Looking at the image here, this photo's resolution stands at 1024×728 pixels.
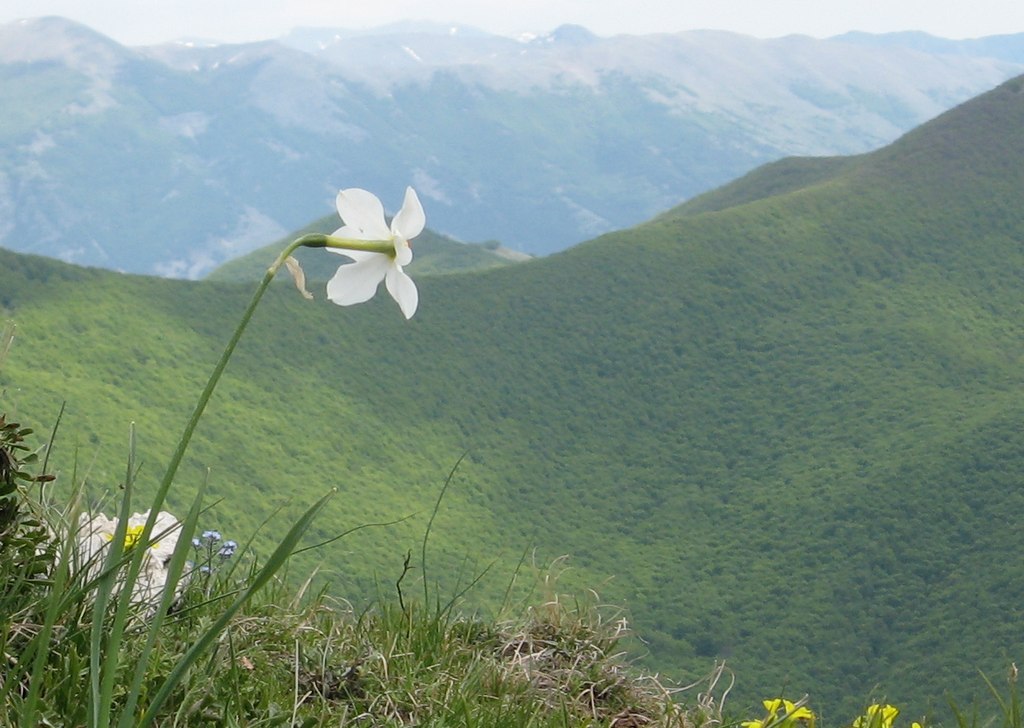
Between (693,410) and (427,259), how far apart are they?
22045 mm

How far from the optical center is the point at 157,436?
24797 mm

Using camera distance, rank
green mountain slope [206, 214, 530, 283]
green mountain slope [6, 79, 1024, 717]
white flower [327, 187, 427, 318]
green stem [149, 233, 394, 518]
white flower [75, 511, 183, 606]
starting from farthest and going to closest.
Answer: green mountain slope [206, 214, 530, 283] → green mountain slope [6, 79, 1024, 717] → white flower [75, 511, 183, 606] → white flower [327, 187, 427, 318] → green stem [149, 233, 394, 518]

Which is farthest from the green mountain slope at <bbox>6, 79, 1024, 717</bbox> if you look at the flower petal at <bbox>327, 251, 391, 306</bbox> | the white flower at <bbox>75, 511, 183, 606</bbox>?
the flower petal at <bbox>327, 251, 391, 306</bbox>

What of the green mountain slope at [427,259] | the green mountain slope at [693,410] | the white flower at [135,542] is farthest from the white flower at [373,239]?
the green mountain slope at [427,259]

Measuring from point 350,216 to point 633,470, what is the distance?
29370mm

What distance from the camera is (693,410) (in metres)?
32.6

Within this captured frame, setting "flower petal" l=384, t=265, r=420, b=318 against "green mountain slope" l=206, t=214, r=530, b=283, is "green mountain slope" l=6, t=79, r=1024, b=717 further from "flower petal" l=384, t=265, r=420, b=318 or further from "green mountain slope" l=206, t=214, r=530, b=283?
"flower petal" l=384, t=265, r=420, b=318

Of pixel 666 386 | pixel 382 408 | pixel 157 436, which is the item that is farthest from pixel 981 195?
pixel 157 436

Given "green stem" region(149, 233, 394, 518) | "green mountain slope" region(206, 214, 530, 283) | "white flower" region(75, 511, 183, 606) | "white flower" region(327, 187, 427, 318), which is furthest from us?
"green mountain slope" region(206, 214, 530, 283)

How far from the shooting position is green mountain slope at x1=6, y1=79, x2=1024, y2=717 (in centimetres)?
2270

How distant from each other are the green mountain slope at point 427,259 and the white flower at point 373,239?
→ 43.2 m

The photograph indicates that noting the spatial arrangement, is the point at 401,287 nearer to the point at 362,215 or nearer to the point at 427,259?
the point at 362,215

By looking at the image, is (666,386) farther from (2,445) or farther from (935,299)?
(2,445)

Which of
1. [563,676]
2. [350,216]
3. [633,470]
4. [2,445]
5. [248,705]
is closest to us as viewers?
[350,216]
